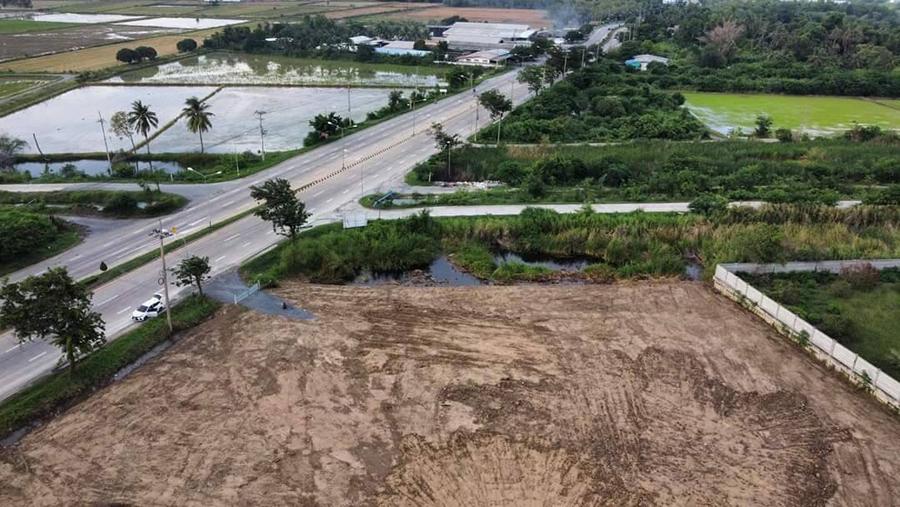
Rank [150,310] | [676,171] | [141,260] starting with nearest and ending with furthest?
1. [150,310]
2. [141,260]
3. [676,171]

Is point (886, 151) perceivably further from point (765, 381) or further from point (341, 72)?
point (341, 72)

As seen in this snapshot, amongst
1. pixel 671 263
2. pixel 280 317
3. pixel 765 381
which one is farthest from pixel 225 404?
pixel 671 263

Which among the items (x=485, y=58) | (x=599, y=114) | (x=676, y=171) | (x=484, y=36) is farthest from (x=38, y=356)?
(x=484, y=36)

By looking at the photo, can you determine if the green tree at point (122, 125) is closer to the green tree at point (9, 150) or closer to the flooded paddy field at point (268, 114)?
the flooded paddy field at point (268, 114)

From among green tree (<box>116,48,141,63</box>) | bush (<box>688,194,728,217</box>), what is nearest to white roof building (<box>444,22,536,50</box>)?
green tree (<box>116,48,141,63</box>)

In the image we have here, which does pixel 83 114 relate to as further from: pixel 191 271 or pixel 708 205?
pixel 708 205

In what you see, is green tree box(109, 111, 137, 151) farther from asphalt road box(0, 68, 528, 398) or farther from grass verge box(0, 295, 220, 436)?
grass verge box(0, 295, 220, 436)

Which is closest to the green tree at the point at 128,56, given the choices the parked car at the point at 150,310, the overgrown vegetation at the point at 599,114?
the overgrown vegetation at the point at 599,114
